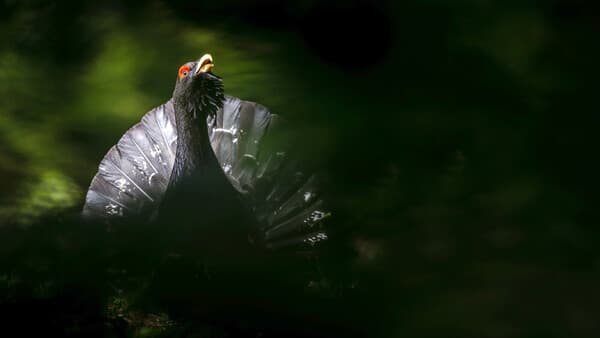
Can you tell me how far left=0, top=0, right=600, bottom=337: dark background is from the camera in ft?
1.89

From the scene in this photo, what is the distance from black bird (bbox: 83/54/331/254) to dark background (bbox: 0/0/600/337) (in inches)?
18.0

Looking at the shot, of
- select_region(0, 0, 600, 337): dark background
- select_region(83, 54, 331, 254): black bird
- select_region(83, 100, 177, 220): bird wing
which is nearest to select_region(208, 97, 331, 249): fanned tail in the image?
select_region(83, 54, 331, 254): black bird

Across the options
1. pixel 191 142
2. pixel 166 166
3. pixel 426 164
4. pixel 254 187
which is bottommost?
pixel 426 164

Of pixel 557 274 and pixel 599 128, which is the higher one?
pixel 599 128

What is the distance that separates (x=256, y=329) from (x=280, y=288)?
0.04 metres

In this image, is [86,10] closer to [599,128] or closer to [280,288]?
[280,288]

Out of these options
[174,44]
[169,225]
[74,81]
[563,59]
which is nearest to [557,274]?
[563,59]

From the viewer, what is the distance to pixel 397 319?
0.59 meters

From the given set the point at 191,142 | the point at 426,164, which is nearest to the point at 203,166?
the point at 191,142

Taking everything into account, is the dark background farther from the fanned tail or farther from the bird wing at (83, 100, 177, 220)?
the bird wing at (83, 100, 177, 220)

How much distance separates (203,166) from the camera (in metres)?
2.48

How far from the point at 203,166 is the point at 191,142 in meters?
0.21

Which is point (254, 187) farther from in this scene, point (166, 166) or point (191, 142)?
point (166, 166)

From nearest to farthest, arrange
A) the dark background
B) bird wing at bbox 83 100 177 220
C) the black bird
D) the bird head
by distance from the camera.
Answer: the dark background < the black bird < the bird head < bird wing at bbox 83 100 177 220
